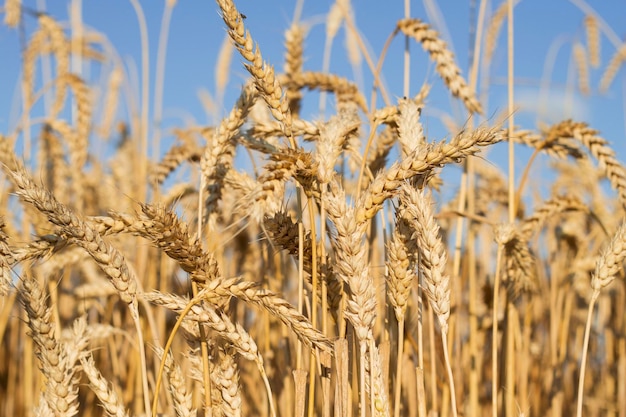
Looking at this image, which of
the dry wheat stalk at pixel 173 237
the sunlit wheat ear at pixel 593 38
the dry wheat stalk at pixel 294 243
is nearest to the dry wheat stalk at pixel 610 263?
the dry wheat stalk at pixel 294 243

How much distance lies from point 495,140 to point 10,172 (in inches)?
36.8

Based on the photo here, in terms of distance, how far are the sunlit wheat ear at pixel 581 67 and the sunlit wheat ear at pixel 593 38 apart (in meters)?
0.31

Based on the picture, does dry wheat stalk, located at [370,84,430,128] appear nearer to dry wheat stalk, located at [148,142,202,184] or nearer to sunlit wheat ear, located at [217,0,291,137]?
sunlit wheat ear, located at [217,0,291,137]

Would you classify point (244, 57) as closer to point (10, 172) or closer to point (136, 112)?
point (10, 172)

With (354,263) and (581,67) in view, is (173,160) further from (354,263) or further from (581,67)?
(581,67)

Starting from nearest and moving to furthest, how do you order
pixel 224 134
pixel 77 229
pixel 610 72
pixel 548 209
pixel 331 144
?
pixel 77 229 → pixel 331 144 → pixel 224 134 → pixel 548 209 → pixel 610 72

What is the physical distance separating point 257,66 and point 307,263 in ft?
1.54

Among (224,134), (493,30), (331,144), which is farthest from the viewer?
(493,30)

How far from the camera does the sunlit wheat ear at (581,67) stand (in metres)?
4.86

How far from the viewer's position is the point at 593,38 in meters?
4.51

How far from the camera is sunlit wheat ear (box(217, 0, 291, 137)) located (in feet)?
4.07

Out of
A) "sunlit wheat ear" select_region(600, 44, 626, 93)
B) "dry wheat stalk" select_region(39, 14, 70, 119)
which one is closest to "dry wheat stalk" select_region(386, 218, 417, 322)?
"dry wheat stalk" select_region(39, 14, 70, 119)

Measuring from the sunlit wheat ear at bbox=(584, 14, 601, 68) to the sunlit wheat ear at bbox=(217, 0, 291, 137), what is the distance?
388 cm

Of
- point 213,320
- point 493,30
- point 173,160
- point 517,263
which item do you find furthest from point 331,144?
point 493,30
